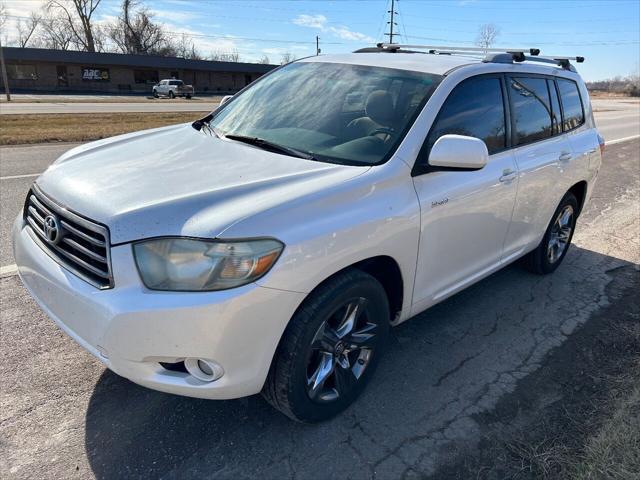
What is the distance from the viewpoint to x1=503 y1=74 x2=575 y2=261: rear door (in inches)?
150

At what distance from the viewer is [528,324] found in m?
3.95

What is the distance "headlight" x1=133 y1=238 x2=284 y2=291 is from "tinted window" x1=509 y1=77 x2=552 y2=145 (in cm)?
260

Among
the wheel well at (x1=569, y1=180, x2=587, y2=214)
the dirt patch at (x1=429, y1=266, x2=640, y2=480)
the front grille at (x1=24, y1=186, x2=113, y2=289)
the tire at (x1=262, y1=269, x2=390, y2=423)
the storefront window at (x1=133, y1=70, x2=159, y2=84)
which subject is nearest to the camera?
the front grille at (x1=24, y1=186, x2=113, y2=289)

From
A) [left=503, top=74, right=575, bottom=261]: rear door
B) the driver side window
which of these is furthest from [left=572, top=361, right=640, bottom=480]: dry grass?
the driver side window

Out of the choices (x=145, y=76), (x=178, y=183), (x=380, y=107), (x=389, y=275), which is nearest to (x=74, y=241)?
(x=178, y=183)

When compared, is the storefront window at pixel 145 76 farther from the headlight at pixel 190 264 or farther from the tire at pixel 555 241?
the headlight at pixel 190 264

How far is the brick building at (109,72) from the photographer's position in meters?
52.2

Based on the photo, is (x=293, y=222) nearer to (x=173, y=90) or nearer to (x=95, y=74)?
(x=173, y=90)

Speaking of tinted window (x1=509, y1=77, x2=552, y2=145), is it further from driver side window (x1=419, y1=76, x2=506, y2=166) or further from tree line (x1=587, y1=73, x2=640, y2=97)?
tree line (x1=587, y1=73, x2=640, y2=97)

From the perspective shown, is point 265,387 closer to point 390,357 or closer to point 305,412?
point 305,412

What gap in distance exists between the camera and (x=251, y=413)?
277cm

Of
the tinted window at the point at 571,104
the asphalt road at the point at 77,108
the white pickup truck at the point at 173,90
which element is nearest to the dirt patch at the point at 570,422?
the tinted window at the point at 571,104

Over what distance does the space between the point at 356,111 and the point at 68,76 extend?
61.2m

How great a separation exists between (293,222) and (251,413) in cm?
118
